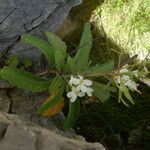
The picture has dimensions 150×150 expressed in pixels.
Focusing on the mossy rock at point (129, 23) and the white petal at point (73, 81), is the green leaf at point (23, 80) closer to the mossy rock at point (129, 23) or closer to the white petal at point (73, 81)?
the white petal at point (73, 81)

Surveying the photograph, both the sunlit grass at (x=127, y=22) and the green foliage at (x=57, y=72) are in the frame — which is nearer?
the green foliage at (x=57, y=72)

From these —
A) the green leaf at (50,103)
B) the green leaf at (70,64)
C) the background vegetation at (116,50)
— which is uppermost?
the green leaf at (70,64)

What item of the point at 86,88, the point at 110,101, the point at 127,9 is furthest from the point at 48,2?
the point at 127,9

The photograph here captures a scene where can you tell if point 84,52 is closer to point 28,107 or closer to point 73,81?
point 73,81

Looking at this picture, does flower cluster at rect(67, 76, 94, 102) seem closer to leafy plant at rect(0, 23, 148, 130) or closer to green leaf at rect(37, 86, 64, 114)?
leafy plant at rect(0, 23, 148, 130)

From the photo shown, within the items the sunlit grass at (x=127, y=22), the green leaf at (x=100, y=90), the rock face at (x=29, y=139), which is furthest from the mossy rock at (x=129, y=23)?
the rock face at (x=29, y=139)

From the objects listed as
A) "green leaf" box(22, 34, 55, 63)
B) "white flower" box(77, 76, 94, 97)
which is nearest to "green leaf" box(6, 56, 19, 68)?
"green leaf" box(22, 34, 55, 63)

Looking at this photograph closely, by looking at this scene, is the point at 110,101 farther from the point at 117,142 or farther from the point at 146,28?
the point at 146,28
